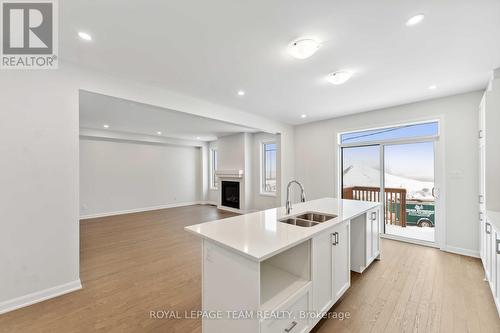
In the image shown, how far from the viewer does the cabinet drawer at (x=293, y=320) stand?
51.0 inches

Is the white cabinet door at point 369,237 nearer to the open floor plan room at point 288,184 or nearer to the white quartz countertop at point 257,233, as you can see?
the open floor plan room at point 288,184

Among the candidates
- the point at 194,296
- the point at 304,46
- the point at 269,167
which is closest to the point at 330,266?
the point at 194,296

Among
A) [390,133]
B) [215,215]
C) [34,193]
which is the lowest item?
[215,215]

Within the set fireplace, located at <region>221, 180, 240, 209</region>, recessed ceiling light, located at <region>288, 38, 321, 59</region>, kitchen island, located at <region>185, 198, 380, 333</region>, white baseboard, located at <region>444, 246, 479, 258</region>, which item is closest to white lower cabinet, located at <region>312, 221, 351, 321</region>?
kitchen island, located at <region>185, 198, 380, 333</region>

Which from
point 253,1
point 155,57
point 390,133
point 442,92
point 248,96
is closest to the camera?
point 253,1

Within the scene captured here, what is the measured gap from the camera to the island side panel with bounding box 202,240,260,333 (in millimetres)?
1257

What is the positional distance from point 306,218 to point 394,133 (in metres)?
3.16

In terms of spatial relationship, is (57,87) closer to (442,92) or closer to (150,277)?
(150,277)

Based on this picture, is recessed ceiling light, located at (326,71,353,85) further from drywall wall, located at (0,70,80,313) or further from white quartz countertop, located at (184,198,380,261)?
drywall wall, located at (0,70,80,313)

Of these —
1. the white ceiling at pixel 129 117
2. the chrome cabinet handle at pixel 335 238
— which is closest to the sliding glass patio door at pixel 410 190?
the chrome cabinet handle at pixel 335 238

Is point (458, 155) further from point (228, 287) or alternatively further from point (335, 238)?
point (228, 287)

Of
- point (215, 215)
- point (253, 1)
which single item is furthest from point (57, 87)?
point (215, 215)

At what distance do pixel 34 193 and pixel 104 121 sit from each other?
3394 mm

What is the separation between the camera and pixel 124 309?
6.68 feet
